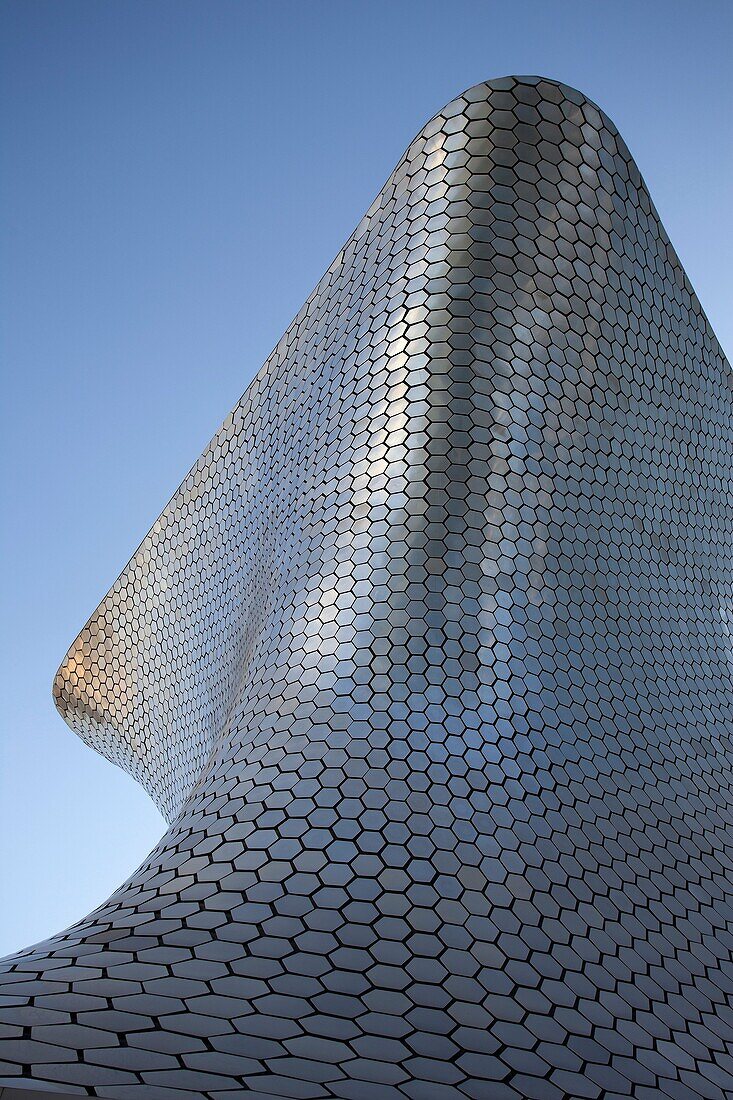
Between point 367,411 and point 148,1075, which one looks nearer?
point 148,1075

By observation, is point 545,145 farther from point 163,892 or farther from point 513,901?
point 163,892

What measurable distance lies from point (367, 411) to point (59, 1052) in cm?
258

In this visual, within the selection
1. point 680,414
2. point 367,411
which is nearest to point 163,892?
point 367,411

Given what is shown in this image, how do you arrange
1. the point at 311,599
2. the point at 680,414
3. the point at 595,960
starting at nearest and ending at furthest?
1. the point at 595,960
2. the point at 311,599
3. the point at 680,414

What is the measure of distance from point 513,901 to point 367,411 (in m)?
1.90

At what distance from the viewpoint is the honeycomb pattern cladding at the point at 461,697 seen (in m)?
1.99

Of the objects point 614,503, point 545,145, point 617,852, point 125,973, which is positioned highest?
point 545,145

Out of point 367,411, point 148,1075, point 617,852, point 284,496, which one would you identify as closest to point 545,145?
point 367,411

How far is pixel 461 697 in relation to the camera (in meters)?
3.04

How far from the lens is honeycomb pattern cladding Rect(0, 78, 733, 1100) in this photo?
1.99 m

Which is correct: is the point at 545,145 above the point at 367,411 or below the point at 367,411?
above

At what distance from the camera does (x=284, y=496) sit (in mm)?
4262

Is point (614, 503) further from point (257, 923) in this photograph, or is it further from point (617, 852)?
point (257, 923)

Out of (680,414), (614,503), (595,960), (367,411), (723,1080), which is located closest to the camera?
(723,1080)
